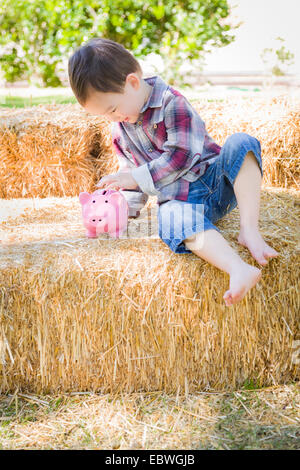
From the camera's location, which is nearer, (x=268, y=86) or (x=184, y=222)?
(x=184, y=222)

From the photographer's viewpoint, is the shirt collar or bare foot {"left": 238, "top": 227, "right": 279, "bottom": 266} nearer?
bare foot {"left": 238, "top": 227, "right": 279, "bottom": 266}

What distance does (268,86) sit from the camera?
698 cm

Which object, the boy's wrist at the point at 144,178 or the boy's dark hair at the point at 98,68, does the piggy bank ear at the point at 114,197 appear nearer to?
the boy's wrist at the point at 144,178

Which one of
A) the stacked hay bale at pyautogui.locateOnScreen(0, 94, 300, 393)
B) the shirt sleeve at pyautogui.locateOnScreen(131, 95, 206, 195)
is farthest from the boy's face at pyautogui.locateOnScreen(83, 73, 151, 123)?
the stacked hay bale at pyautogui.locateOnScreen(0, 94, 300, 393)

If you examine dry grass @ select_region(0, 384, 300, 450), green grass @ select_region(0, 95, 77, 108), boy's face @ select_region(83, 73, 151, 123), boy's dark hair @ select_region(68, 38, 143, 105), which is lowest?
dry grass @ select_region(0, 384, 300, 450)

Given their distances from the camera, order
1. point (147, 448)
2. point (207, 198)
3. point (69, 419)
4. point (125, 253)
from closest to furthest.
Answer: point (147, 448), point (69, 419), point (125, 253), point (207, 198)

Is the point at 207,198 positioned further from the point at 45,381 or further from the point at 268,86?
the point at 268,86

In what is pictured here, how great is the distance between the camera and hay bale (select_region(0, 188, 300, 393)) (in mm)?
1354

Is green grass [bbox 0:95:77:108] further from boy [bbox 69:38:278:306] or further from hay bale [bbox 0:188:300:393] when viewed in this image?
hay bale [bbox 0:188:300:393]

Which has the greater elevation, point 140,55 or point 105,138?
point 140,55

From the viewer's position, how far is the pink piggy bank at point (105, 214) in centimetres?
152

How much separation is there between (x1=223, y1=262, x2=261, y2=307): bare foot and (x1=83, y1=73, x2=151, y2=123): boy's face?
0.65 metres

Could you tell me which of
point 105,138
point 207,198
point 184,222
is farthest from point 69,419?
point 105,138

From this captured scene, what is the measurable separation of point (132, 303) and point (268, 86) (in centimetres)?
647
